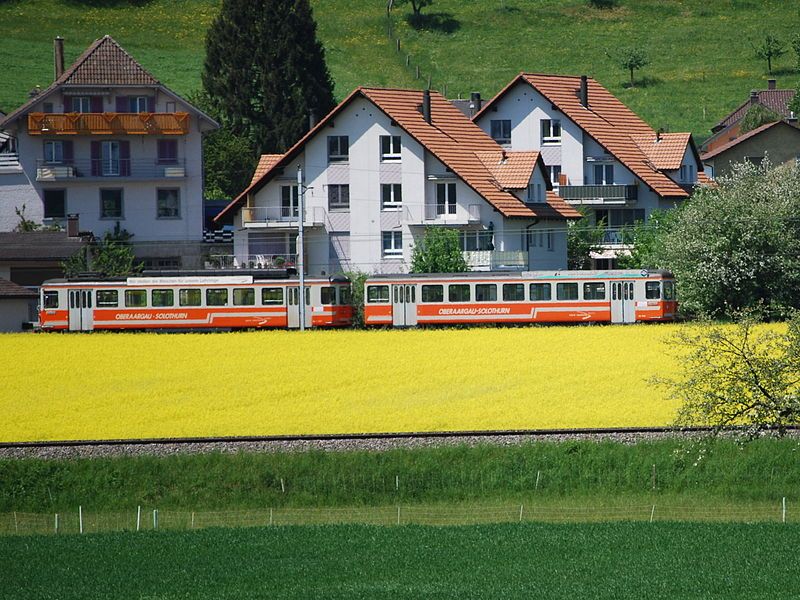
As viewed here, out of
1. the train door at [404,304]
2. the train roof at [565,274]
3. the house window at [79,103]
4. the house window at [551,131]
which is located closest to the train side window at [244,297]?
the train door at [404,304]

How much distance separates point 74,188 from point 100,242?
5062 millimetres

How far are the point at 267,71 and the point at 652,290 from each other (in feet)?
145

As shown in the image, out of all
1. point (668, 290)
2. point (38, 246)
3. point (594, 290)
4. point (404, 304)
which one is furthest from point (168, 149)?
point (668, 290)

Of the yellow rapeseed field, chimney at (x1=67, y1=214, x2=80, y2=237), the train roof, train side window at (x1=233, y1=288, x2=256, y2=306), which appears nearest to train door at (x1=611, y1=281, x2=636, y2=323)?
the train roof

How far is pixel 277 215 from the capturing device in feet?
238

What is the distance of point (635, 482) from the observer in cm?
3550

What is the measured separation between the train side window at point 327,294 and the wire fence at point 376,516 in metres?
25.2

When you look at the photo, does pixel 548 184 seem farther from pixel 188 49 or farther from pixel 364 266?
pixel 188 49

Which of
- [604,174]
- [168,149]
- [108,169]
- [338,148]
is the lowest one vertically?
[604,174]

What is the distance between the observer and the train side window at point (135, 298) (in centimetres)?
6062

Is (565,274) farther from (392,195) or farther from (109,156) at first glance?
(109,156)

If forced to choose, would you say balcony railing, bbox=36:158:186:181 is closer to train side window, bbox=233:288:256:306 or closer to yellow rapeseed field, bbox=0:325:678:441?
train side window, bbox=233:288:256:306

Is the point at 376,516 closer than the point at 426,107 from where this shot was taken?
Yes

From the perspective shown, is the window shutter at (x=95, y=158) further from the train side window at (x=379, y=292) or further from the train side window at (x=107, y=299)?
the train side window at (x=379, y=292)
